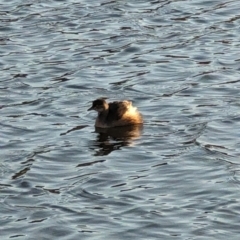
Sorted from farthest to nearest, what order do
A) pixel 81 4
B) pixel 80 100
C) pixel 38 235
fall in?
pixel 81 4
pixel 80 100
pixel 38 235

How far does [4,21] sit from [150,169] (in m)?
8.48

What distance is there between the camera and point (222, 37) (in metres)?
23.0

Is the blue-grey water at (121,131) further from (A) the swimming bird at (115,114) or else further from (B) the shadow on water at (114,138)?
(A) the swimming bird at (115,114)

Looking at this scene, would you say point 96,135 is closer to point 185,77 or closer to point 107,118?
point 107,118

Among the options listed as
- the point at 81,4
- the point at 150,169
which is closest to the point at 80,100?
the point at 150,169

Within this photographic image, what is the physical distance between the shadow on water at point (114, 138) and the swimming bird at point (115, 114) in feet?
0.26

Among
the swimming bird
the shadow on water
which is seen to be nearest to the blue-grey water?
the shadow on water

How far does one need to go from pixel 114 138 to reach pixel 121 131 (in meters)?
0.41

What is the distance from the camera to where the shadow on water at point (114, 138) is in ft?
58.1

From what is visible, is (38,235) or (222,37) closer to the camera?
(38,235)

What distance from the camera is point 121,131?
61.9 feet

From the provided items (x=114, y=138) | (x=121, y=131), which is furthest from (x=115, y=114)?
(x=114, y=138)

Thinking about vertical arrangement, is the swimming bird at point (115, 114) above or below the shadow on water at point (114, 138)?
above

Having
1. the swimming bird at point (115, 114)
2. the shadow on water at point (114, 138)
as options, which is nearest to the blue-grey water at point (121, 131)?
the shadow on water at point (114, 138)
